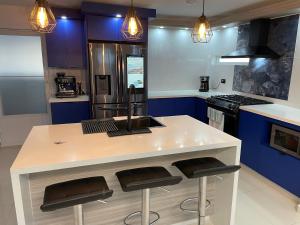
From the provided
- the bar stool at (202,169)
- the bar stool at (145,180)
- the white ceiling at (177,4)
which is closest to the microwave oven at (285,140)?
the bar stool at (202,169)

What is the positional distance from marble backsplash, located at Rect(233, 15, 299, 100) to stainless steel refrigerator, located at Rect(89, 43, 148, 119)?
1.77 metres

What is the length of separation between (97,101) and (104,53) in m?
0.75

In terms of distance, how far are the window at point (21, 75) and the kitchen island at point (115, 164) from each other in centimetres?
231

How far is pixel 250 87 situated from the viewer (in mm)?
3916

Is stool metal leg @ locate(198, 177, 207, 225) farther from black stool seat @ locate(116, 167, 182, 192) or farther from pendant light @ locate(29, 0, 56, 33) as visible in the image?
pendant light @ locate(29, 0, 56, 33)

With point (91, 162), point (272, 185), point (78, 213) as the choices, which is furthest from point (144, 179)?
point (272, 185)

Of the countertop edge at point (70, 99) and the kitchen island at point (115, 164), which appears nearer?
the kitchen island at point (115, 164)

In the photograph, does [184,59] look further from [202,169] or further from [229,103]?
[202,169]

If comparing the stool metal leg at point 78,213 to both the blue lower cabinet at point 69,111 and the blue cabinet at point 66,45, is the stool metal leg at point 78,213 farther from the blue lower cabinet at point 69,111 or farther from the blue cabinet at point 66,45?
the blue cabinet at point 66,45

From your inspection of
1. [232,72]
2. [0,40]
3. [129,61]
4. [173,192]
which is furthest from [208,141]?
[0,40]

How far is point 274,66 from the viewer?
11.3 feet

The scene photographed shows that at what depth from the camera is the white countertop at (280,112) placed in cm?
256

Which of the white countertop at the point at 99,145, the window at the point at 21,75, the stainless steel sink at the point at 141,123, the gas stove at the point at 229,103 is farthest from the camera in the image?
the window at the point at 21,75

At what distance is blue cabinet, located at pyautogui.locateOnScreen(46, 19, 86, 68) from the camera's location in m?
3.65
